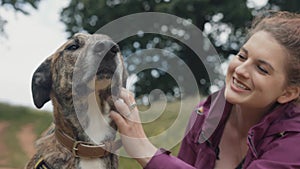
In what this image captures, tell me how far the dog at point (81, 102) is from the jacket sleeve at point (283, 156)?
74 centimetres

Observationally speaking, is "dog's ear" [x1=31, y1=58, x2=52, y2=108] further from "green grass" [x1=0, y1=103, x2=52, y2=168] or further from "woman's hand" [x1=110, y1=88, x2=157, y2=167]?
"green grass" [x1=0, y1=103, x2=52, y2=168]

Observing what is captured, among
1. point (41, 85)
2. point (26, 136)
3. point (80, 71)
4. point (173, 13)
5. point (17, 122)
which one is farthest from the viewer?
point (173, 13)

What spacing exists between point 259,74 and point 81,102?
2.95 feet

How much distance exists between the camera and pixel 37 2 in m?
10.5

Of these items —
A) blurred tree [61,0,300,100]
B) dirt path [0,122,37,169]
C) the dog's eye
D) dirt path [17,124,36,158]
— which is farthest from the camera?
blurred tree [61,0,300,100]

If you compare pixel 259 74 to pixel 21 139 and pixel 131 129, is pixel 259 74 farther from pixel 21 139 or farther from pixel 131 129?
pixel 21 139

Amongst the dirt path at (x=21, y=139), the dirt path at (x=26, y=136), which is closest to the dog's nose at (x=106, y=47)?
the dirt path at (x=21, y=139)

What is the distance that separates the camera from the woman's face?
2.48m

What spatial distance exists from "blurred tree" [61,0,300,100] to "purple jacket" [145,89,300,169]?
10903 mm

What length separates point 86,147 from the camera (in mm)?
2625

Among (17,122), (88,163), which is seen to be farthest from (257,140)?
(17,122)

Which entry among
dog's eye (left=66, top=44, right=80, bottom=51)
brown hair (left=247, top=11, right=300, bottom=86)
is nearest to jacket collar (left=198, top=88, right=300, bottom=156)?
brown hair (left=247, top=11, right=300, bottom=86)

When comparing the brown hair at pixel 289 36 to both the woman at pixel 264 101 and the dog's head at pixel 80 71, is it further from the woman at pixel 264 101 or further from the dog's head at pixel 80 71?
the dog's head at pixel 80 71

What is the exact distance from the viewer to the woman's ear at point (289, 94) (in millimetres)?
2596
